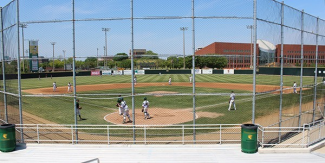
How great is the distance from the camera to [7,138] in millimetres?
8953

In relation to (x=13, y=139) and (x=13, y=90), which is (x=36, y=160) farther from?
(x=13, y=90)

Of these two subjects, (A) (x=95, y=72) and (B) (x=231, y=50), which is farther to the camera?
(A) (x=95, y=72)

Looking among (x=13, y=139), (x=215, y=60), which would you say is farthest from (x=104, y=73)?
(x=13, y=139)

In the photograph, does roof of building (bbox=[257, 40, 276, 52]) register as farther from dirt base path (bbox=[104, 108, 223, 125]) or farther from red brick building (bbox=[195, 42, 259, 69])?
dirt base path (bbox=[104, 108, 223, 125])

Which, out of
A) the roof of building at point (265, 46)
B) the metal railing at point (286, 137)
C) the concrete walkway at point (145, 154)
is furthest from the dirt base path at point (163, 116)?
the roof of building at point (265, 46)

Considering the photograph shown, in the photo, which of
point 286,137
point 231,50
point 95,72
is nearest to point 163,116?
point 231,50

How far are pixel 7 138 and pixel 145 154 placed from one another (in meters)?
5.06

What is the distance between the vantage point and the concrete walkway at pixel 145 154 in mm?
8094

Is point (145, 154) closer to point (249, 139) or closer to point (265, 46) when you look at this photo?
point (249, 139)

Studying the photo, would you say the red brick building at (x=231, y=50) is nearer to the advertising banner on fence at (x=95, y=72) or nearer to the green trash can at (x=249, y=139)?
the green trash can at (x=249, y=139)

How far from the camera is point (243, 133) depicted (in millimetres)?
8625

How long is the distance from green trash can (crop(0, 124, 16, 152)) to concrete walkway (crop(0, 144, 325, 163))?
9.1 inches

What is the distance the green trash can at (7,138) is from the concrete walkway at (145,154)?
0.23 m

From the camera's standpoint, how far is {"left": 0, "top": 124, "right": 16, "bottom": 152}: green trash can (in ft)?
29.2
